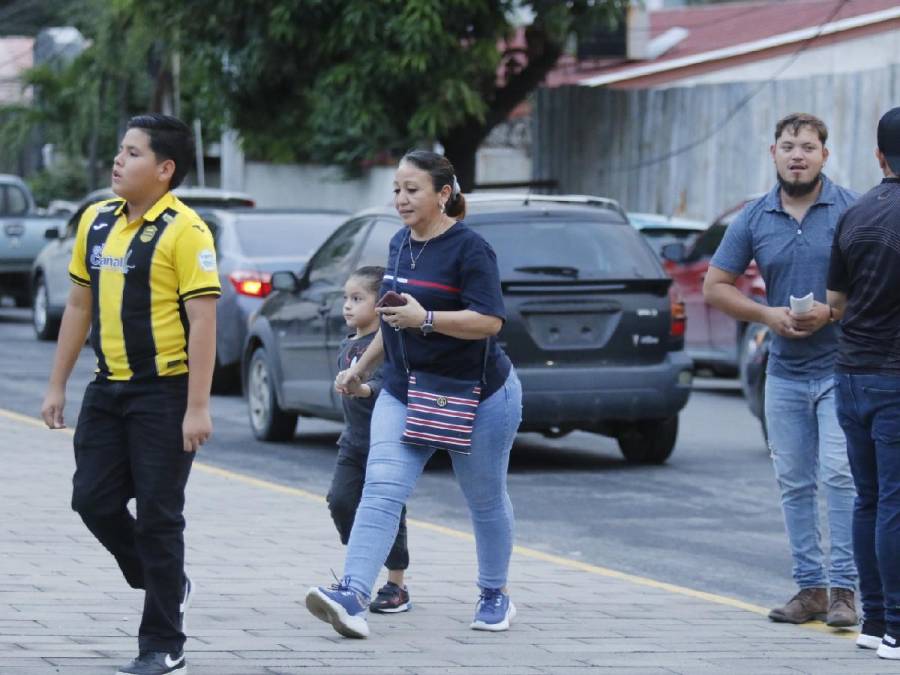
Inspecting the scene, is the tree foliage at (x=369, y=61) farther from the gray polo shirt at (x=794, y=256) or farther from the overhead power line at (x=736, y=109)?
the gray polo shirt at (x=794, y=256)

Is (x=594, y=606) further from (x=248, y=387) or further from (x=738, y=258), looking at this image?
(x=248, y=387)

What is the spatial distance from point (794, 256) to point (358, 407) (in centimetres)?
174

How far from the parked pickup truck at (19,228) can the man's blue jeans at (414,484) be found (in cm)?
1959

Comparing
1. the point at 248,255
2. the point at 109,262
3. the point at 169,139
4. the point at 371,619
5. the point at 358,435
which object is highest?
the point at 169,139

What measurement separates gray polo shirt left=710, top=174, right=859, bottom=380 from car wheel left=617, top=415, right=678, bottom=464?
4.87m

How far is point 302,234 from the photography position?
53.1ft

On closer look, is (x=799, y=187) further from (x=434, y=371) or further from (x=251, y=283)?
(x=251, y=283)

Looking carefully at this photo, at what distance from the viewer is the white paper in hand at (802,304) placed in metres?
6.83

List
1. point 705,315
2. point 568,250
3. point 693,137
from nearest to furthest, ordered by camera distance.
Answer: point 568,250 → point 705,315 → point 693,137

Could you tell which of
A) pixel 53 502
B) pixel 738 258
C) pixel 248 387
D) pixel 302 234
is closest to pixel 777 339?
pixel 738 258

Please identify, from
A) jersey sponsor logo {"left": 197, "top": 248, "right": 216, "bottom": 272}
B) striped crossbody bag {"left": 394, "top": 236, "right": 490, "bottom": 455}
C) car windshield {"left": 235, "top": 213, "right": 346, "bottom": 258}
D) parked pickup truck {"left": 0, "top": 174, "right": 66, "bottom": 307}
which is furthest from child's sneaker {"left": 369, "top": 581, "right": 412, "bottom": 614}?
parked pickup truck {"left": 0, "top": 174, "right": 66, "bottom": 307}

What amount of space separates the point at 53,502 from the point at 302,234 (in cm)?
682

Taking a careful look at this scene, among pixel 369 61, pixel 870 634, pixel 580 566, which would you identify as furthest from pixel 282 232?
pixel 870 634

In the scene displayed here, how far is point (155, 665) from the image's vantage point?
18.7ft
